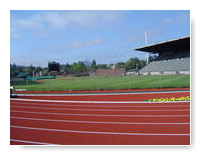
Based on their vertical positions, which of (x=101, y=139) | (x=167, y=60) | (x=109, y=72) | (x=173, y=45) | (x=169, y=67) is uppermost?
(x=173, y=45)

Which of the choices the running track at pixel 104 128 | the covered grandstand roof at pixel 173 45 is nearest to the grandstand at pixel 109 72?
the covered grandstand roof at pixel 173 45

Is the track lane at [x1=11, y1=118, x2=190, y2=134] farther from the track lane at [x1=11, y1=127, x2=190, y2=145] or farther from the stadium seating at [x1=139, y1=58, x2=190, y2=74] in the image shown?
the stadium seating at [x1=139, y1=58, x2=190, y2=74]

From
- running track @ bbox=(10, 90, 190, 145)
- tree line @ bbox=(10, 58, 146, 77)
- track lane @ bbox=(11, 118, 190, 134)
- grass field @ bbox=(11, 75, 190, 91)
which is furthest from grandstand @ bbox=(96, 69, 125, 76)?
track lane @ bbox=(11, 118, 190, 134)

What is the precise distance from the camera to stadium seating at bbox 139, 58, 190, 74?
2018cm

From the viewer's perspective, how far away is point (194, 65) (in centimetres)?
414

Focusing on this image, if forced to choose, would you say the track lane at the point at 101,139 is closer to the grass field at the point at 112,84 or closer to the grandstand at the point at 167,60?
the grass field at the point at 112,84

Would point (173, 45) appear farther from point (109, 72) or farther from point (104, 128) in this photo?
point (104, 128)

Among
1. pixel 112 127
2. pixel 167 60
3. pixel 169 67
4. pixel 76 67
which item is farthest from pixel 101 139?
pixel 167 60

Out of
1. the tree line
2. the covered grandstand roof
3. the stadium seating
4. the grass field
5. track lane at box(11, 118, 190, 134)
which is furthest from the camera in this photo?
the stadium seating

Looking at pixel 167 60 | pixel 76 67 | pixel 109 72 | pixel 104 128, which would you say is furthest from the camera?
pixel 109 72

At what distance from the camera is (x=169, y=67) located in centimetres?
2325

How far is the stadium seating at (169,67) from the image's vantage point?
20.2 meters
